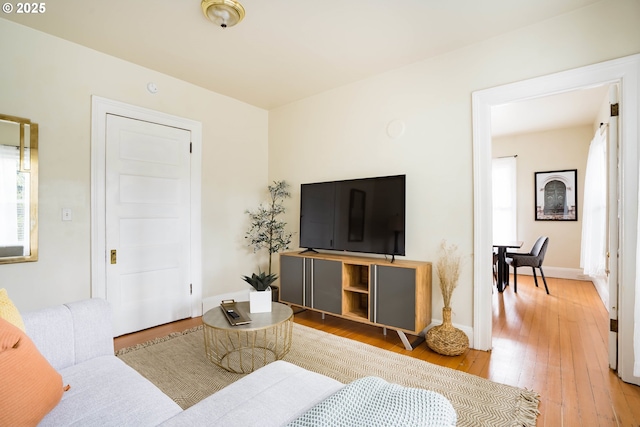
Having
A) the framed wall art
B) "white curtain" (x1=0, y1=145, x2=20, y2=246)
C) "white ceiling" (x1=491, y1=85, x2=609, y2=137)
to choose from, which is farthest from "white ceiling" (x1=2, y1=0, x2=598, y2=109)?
the framed wall art

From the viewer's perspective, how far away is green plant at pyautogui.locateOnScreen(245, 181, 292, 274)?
4.12 m

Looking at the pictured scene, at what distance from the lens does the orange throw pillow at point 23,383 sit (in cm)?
96

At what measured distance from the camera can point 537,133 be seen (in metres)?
5.83

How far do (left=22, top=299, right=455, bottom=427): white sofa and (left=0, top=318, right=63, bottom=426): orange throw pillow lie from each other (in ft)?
0.26

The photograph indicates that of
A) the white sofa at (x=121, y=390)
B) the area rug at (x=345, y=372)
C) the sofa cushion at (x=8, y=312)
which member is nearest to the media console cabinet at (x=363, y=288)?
the area rug at (x=345, y=372)

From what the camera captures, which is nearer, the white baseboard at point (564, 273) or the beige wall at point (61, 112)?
the beige wall at point (61, 112)

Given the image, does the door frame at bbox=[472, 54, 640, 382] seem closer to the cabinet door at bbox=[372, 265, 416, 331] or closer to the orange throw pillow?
the cabinet door at bbox=[372, 265, 416, 331]

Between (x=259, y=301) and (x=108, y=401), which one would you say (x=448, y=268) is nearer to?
(x=259, y=301)

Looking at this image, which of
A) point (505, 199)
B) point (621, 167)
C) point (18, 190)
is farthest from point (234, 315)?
point (505, 199)

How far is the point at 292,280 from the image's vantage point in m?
3.58

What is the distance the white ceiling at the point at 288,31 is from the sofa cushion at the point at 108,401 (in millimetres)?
2312

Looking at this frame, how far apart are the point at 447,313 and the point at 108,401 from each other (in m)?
2.39

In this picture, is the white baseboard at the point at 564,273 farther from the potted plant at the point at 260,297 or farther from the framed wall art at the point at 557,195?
the potted plant at the point at 260,297

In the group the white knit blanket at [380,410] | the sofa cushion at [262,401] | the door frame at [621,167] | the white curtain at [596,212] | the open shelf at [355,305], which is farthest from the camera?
the white curtain at [596,212]
